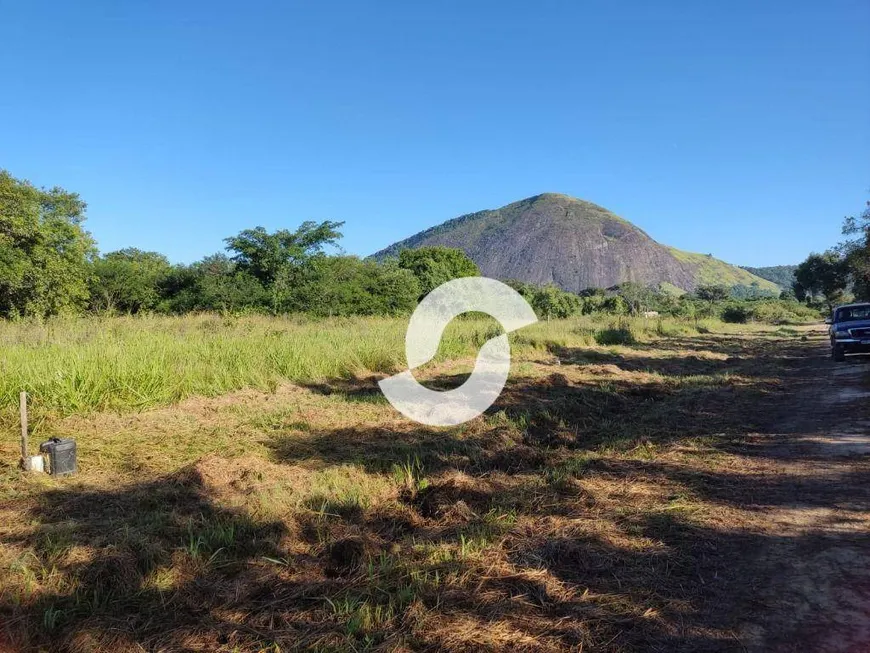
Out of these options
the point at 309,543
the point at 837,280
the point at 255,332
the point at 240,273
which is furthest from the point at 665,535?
the point at 837,280

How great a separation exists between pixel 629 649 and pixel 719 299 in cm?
10846

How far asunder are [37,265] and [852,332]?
28.1 m

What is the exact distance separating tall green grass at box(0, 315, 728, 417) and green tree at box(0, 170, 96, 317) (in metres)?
7.88

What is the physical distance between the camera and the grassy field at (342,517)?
2844 mm

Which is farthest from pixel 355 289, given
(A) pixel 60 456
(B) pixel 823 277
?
(B) pixel 823 277

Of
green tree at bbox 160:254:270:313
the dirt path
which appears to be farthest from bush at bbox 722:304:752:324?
the dirt path

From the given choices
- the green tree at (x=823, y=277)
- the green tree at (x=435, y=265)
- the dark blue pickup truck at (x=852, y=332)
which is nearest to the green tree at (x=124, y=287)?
the green tree at (x=435, y=265)

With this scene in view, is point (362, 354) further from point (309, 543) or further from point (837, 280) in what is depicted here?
point (837, 280)

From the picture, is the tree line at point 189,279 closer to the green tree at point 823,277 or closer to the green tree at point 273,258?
the green tree at point 273,258

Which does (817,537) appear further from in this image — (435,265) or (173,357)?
(435,265)

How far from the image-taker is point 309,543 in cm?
391

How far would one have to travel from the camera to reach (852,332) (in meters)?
14.7

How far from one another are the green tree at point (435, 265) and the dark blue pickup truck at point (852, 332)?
95.5 ft

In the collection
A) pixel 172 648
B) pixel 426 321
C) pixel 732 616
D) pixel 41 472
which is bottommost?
pixel 732 616
